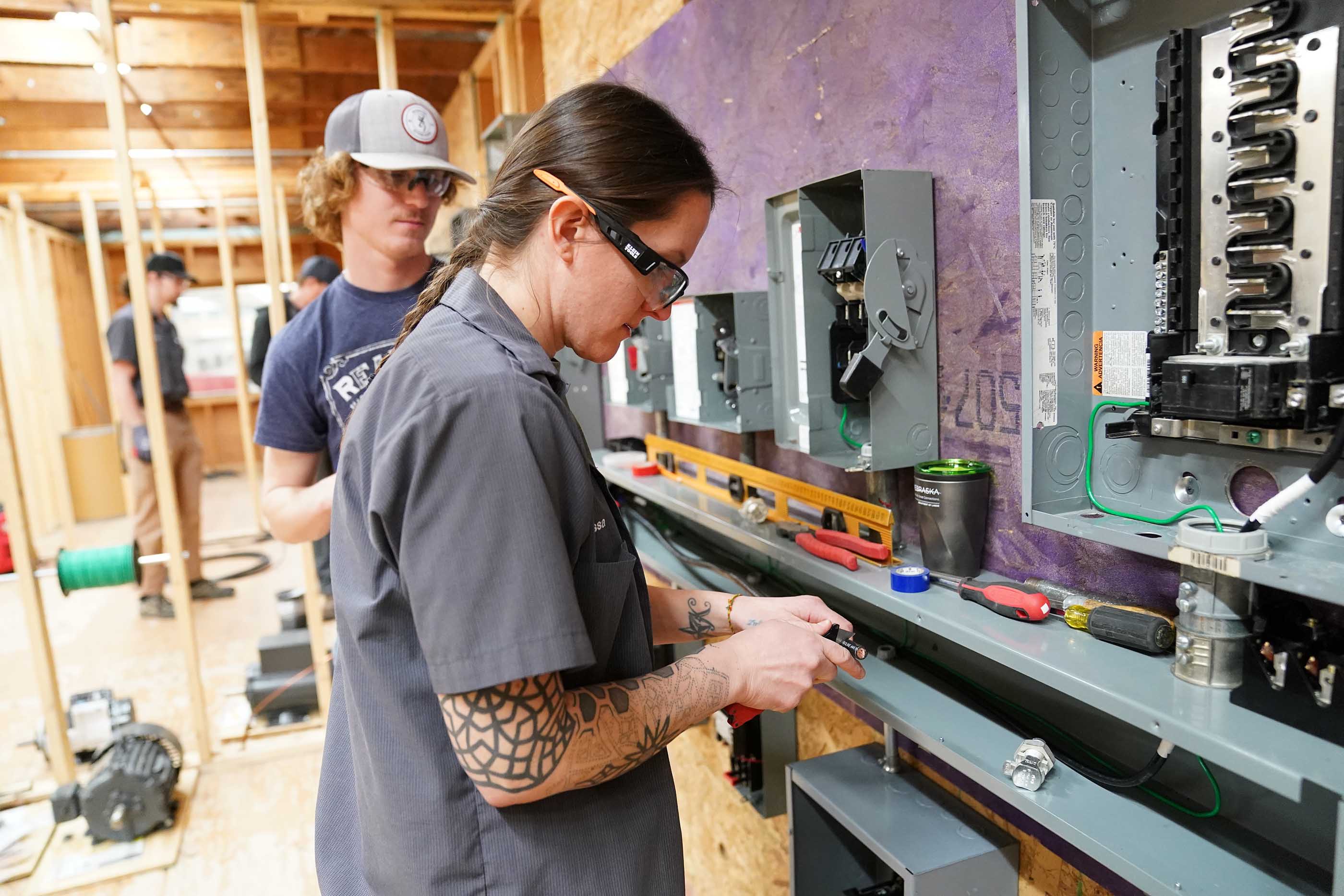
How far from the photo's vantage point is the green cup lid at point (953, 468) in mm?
1377

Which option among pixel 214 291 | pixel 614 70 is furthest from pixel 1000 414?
pixel 214 291

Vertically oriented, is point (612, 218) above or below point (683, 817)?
above

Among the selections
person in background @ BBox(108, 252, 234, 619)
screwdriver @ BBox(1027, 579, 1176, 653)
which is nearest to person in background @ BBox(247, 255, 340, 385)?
person in background @ BBox(108, 252, 234, 619)

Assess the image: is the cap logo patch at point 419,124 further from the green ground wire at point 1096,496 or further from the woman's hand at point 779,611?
the green ground wire at point 1096,496

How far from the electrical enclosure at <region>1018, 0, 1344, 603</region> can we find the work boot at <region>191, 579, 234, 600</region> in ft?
16.1

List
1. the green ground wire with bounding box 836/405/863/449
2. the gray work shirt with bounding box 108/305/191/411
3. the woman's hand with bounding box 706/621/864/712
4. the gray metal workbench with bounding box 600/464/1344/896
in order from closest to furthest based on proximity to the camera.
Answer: the gray metal workbench with bounding box 600/464/1344/896 < the woman's hand with bounding box 706/621/864/712 < the green ground wire with bounding box 836/405/863/449 < the gray work shirt with bounding box 108/305/191/411

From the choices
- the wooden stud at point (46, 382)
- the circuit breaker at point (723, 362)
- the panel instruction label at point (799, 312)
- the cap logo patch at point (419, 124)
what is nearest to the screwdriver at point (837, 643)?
the panel instruction label at point (799, 312)

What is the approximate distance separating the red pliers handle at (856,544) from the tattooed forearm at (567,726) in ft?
2.25

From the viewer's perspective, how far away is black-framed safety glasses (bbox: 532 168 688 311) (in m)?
0.84

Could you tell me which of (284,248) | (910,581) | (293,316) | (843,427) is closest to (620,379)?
(843,427)

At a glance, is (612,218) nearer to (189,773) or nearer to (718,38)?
(718,38)

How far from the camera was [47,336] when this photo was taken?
7.02m

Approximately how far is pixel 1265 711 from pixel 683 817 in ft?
7.41

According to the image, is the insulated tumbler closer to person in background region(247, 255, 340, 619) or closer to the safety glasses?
the safety glasses
